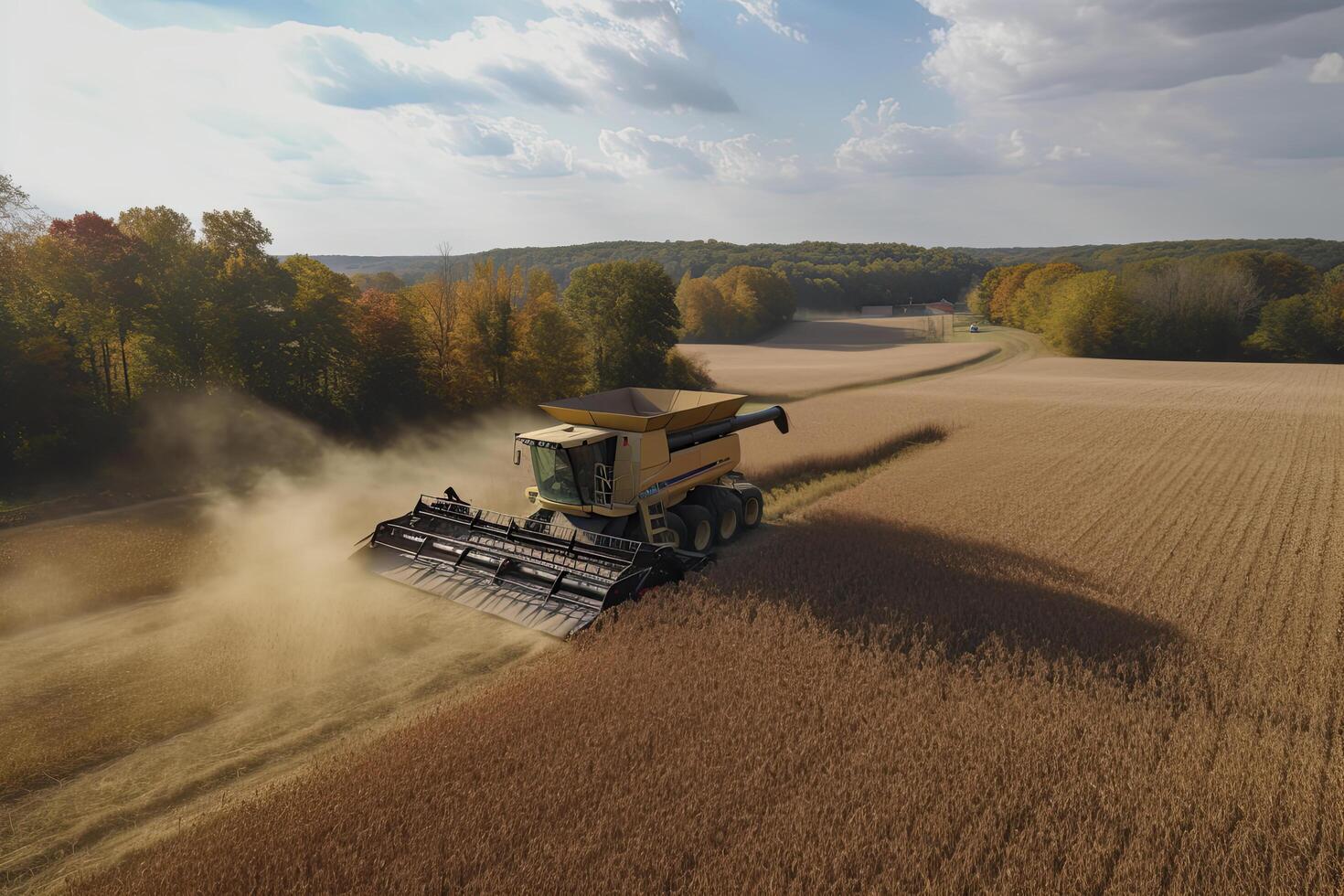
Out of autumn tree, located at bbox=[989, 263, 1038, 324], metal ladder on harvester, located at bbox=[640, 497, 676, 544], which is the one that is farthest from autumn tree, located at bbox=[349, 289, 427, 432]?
autumn tree, located at bbox=[989, 263, 1038, 324]

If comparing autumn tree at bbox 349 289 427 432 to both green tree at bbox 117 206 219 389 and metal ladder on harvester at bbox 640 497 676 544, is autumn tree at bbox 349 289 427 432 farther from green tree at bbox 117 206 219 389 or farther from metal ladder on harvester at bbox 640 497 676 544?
metal ladder on harvester at bbox 640 497 676 544

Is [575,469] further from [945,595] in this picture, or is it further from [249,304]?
[249,304]

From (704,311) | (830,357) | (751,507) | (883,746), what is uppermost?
(704,311)

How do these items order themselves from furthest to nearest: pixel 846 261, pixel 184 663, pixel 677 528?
pixel 846 261 → pixel 677 528 → pixel 184 663

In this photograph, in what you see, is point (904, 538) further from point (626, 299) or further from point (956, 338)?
point (956, 338)

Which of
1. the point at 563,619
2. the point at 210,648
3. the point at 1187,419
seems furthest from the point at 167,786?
the point at 1187,419

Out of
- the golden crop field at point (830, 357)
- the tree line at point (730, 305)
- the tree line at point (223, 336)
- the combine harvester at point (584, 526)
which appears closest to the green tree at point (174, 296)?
the tree line at point (223, 336)

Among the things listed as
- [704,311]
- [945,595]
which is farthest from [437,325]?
[704,311]
